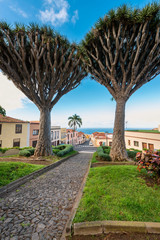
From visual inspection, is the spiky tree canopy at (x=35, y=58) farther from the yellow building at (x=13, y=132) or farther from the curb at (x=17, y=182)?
the yellow building at (x=13, y=132)

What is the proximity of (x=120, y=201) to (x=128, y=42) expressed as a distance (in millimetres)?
10990

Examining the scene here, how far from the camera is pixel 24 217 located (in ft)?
9.05

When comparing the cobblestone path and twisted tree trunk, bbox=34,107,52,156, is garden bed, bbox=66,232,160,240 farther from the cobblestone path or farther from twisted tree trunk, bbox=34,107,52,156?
twisted tree trunk, bbox=34,107,52,156

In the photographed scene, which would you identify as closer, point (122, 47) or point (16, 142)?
point (122, 47)

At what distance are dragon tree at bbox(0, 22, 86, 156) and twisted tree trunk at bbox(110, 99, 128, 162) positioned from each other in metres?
6.30

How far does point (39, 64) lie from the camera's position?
10.8m

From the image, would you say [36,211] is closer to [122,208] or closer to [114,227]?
[114,227]

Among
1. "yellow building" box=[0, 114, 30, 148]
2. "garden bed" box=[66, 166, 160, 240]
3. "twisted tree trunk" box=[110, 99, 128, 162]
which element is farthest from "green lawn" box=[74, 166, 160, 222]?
"yellow building" box=[0, 114, 30, 148]

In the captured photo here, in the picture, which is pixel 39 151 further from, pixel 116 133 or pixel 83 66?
pixel 83 66

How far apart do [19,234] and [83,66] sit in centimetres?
1361

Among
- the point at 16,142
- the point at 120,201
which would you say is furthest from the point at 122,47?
the point at 16,142

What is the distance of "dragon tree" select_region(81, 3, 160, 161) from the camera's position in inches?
302

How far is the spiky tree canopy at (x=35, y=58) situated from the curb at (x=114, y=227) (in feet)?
33.7

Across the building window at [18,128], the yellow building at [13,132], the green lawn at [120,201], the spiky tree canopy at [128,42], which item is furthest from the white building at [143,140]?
the building window at [18,128]
